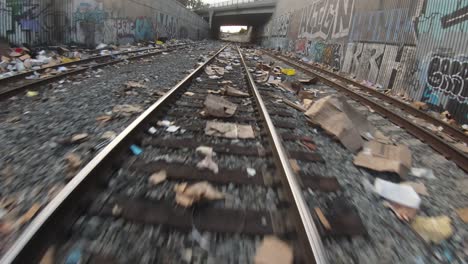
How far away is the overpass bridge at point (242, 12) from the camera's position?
4212 centimetres

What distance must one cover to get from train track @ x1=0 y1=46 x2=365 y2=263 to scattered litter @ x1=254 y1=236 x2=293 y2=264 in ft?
0.18

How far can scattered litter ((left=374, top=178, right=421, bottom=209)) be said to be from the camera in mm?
2938

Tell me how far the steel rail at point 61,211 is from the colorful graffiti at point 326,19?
15.2m

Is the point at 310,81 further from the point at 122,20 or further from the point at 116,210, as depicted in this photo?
the point at 122,20

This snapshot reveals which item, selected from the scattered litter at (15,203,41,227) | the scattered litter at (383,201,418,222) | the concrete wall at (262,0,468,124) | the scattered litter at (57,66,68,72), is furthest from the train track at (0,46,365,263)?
the concrete wall at (262,0,468,124)

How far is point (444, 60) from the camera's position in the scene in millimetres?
7992

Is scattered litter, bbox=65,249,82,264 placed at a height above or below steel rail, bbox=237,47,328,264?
below

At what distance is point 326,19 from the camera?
18.9 m

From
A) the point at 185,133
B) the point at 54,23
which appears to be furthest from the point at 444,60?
the point at 54,23

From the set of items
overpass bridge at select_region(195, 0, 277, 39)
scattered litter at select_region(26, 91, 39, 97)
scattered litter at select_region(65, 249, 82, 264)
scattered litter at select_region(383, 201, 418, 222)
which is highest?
overpass bridge at select_region(195, 0, 277, 39)

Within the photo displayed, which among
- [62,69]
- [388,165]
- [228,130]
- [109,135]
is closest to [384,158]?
[388,165]

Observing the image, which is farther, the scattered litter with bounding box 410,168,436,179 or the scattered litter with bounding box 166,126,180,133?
the scattered litter with bounding box 166,126,180,133

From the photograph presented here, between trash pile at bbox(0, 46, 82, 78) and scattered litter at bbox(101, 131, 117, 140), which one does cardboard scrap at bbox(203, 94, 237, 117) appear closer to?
scattered litter at bbox(101, 131, 117, 140)

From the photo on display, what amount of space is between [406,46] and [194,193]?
10.1m
